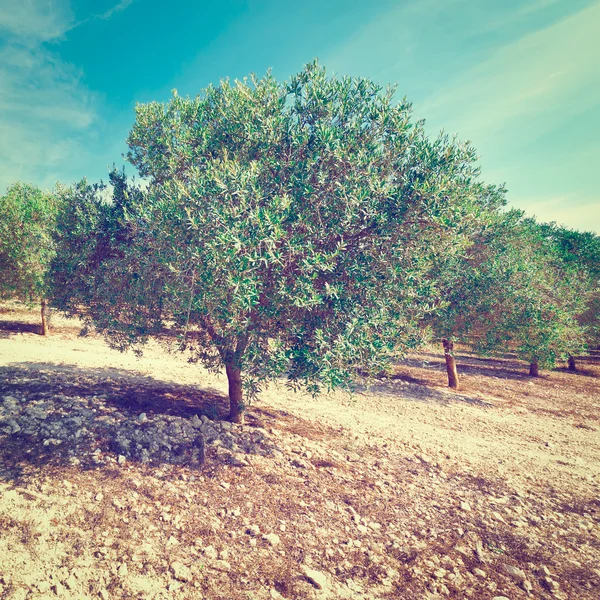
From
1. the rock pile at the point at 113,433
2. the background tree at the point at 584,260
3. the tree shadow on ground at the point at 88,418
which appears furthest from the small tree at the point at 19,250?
the background tree at the point at 584,260

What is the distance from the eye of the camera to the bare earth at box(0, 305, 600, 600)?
6.52 m

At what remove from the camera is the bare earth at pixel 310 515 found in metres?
6.52

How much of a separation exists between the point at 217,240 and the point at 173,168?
148 inches

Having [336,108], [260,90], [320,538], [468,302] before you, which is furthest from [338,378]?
[468,302]

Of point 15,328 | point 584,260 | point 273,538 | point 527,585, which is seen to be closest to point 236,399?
point 273,538

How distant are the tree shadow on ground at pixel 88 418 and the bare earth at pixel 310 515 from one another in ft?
0.43

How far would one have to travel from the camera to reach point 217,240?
7.70 meters

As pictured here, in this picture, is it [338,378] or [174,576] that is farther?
[338,378]

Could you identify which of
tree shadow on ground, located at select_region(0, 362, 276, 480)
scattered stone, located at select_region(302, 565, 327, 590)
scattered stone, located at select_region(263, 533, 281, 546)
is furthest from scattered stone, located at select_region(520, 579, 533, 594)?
tree shadow on ground, located at select_region(0, 362, 276, 480)

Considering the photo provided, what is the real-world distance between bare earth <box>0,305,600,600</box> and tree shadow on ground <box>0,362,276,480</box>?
5.2 inches

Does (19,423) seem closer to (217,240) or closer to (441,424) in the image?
(217,240)

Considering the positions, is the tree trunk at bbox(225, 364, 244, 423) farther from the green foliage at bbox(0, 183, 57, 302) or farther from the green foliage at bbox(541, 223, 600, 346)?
the green foliage at bbox(541, 223, 600, 346)

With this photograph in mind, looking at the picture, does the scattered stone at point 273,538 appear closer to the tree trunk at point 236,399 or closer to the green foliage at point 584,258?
the tree trunk at point 236,399

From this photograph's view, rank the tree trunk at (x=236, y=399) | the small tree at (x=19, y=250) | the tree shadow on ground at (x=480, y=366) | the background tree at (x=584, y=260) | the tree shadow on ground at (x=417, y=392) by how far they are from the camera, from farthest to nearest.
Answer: the background tree at (x=584, y=260)
the tree shadow on ground at (x=480, y=366)
the small tree at (x=19, y=250)
the tree shadow on ground at (x=417, y=392)
the tree trunk at (x=236, y=399)
